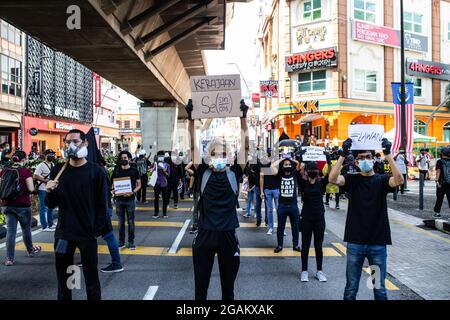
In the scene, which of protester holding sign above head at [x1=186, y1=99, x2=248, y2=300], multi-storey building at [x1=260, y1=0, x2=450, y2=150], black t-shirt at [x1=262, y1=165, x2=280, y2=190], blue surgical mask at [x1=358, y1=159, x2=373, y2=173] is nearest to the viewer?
protester holding sign above head at [x1=186, y1=99, x2=248, y2=300]

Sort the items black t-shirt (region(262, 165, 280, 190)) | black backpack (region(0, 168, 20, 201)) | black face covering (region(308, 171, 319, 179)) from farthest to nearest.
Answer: black t-shirt (region(262, 165, 280, 190)) < black backpack (region(0, 168, 20, 201)) < black face covering (region(308, 171, 319, 179))

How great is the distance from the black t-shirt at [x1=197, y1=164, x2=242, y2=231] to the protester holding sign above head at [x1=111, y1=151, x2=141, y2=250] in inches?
152

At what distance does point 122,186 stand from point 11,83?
1152 inches

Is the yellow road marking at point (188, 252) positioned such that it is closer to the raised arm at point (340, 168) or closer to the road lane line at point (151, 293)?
the road lane line at point (151, 293)

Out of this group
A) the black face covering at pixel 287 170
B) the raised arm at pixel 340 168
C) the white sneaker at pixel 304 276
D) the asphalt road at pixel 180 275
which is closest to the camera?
the raised arm at pixel 340 168

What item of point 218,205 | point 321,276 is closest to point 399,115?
point 321,276

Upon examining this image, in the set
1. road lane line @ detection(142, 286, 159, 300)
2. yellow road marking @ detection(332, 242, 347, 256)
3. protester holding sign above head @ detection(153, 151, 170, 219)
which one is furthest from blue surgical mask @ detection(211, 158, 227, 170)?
protester holding sign above head @ detection(153, 151, 170, 219)

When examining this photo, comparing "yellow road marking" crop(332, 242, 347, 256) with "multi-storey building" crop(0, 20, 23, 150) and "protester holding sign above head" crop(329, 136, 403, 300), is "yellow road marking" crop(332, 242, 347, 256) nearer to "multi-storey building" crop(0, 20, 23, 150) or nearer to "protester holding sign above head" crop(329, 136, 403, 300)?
"protester holding sign above head" crop(329, 136, 403, 300)

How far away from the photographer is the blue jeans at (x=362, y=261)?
4.41 metres

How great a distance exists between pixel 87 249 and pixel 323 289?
10.8 ft

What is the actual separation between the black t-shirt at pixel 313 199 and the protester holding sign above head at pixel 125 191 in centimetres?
339

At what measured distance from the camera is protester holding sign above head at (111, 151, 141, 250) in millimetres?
7914

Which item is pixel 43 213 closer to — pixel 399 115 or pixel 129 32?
pixel 129 32

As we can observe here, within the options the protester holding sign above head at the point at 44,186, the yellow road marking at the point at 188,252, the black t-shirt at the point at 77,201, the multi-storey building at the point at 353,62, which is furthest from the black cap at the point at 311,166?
the multi-storey building at the point at 353,62
